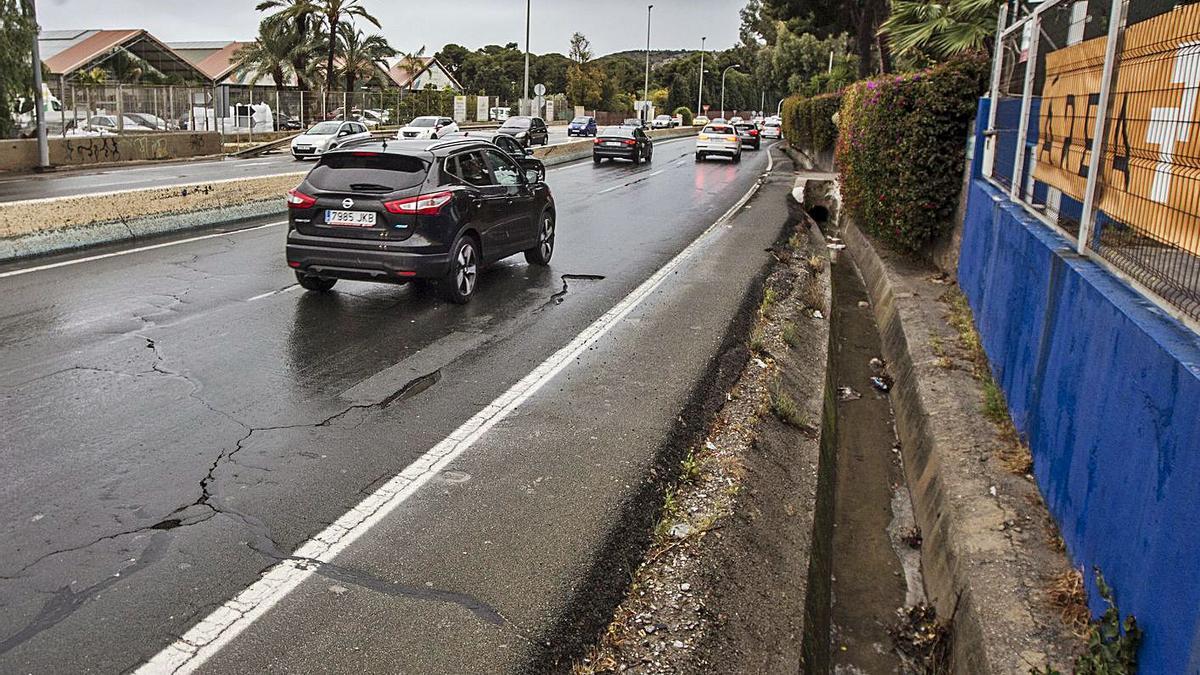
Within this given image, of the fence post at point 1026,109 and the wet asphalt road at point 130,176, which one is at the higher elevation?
the fence post at point 1026,109

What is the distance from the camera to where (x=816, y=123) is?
38.3 meters

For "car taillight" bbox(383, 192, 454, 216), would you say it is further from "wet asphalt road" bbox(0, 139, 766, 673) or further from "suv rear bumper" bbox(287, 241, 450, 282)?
"wet asphalt road" bbox(0, 139, 766, 673)

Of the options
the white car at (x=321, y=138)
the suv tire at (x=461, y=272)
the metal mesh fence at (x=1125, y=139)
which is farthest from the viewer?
the white car at (x=321, y=138)

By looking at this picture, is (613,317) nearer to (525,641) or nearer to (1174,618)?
(525,641)

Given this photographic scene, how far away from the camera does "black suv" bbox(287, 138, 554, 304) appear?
9711 millimetres

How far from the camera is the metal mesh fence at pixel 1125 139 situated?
13.0 ft

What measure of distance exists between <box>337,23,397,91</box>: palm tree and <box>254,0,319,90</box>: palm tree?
1756mm

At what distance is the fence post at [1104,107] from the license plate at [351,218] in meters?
6.61

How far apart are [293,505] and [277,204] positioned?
1489 cm

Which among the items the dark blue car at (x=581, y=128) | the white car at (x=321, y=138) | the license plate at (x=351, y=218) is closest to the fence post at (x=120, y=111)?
the white car at (x=321, y=138)

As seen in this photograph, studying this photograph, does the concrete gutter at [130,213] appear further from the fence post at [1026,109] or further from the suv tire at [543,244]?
the fence post at [1026,109]

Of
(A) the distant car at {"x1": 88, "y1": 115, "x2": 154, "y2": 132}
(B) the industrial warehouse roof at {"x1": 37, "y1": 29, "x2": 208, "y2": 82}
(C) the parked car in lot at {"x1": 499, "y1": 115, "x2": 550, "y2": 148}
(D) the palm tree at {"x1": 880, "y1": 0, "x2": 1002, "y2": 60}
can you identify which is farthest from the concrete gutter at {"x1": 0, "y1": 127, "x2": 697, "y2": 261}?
(B) the industrial warehouse roof at {"x1": 37, "y1": 29, "x2": 208, "y2": 82}

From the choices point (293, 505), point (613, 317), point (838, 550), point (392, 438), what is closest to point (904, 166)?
point (613, 317)

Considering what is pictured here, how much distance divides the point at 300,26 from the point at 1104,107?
5476 centimetres
